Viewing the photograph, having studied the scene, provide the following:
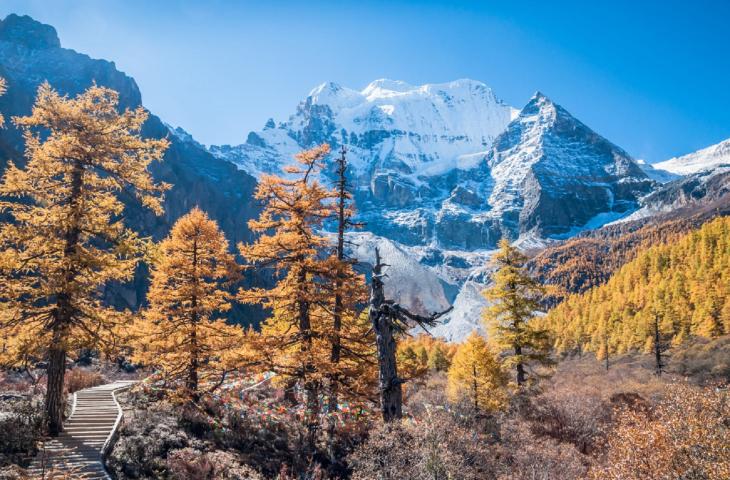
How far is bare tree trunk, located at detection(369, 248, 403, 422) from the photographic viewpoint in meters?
13.9

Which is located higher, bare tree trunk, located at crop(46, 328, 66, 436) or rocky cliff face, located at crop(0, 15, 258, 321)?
rocky cliff face, located at crop(0, 15, 258, 321)

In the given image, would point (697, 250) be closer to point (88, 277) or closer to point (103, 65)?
point (88, 277)

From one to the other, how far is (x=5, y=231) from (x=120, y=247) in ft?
10.3

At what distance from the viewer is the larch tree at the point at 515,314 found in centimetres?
2608

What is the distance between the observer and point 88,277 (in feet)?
48.8

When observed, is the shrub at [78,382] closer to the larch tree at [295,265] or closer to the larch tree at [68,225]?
the larch tree at [68,225]

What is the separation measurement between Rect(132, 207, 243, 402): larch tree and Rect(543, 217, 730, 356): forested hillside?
181ft

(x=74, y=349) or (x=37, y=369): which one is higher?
(x=74, y=349)

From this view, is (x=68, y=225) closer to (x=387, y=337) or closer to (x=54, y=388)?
(x=54, y=388)

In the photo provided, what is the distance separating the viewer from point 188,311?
19859 mm

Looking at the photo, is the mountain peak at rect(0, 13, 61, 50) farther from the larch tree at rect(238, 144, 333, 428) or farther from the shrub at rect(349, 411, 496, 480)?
the shrub at rect(349, 411, 496, 480)

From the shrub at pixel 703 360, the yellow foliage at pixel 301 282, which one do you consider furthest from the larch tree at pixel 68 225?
the shrub at pixel 703 360

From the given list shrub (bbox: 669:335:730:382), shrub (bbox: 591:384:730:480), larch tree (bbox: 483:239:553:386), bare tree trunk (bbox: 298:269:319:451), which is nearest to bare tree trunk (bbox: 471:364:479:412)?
larch tree (bbox: 483:239:553:386)

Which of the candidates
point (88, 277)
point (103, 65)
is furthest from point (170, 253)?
point (103, 65)
